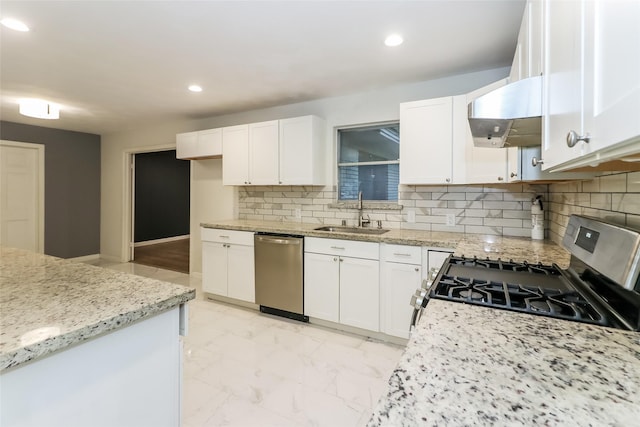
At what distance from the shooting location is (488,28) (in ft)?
6.74

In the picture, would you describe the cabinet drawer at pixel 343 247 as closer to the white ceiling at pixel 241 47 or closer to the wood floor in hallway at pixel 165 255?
the white ceiling at pixel 241 47

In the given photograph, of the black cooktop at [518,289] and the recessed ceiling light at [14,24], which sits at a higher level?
the recessed ceiling light at [14,24]

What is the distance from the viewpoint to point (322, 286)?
292cm

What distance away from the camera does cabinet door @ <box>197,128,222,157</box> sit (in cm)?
391

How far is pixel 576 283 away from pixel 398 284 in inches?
55.6

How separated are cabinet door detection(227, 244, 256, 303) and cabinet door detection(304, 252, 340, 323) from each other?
0.67m

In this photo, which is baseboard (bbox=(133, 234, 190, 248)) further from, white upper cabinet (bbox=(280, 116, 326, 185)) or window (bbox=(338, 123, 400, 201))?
window (bbox=(338, 123, 400, 201))

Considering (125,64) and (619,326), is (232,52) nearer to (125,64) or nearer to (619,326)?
(125,64)

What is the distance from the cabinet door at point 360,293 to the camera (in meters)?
2.67

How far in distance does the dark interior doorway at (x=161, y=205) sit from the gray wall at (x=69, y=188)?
0.88 m

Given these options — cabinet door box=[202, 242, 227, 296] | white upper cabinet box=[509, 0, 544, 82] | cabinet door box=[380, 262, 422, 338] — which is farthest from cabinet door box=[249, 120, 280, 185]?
white upper cabinet box=[509, 0, 544, 82]

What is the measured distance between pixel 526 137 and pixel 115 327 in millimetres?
1870

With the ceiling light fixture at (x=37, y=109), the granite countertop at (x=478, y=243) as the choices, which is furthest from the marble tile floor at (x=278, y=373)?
the ceiling light fixture at (x=37, y=109)

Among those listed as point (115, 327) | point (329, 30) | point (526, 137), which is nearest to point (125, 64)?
point (329, 30)
